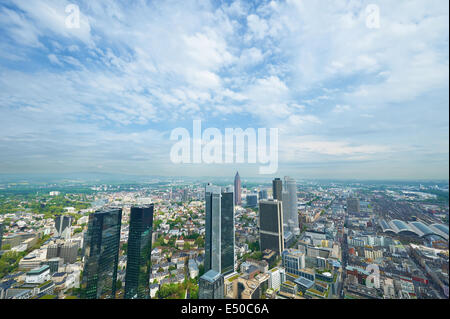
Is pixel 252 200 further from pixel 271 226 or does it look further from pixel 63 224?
pixel 63 224

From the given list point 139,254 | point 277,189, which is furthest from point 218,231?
point 277,189

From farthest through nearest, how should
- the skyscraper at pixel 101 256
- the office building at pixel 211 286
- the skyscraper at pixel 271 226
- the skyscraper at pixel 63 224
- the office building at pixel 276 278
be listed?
1. the skyscraper at pixel 271 226
2. the skyscraper at pixel 63 224
3. the office building at pixel 276 278
4. the skyscraper at pixel 101 256
5. the office building at pixel 211 286

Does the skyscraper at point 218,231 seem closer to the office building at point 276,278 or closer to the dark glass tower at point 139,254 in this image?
the office building at point 276,278

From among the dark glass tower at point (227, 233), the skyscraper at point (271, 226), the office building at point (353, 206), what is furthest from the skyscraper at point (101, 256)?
the office building at point (353, 206)

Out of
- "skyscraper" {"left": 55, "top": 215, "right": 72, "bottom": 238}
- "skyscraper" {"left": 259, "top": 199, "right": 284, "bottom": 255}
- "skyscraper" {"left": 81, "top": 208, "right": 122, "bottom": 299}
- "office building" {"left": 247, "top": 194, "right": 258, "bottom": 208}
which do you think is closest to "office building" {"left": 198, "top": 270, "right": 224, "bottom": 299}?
"skyscraper" {"left": 81, "top": 208, "right": 122, "bottom": 299}

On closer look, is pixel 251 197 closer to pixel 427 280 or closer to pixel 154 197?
pixel 154 197

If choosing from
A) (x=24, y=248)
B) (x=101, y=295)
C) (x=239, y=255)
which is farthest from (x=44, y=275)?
(x=239, y=255)
